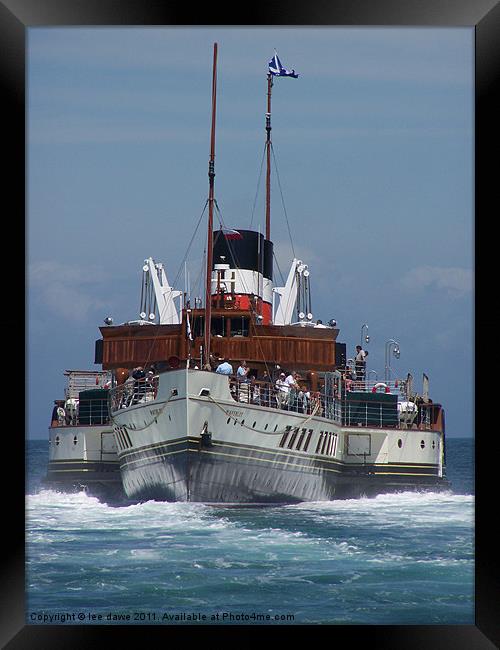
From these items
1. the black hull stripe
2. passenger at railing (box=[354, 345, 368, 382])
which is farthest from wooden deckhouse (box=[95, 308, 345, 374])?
passenger at railing (box=[354, 345, 368, 382])

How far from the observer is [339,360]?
46344 millimetres

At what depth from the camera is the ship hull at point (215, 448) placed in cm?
3619

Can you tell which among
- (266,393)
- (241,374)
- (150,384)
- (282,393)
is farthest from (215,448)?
(150,384)

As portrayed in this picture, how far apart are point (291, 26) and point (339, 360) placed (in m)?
25.2

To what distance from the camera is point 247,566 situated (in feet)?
90.6

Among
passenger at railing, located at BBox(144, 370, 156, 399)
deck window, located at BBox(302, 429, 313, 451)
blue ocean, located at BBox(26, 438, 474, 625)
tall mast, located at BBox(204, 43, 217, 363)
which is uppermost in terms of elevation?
tall mast, located at BBox(204, 43, 217, 363)

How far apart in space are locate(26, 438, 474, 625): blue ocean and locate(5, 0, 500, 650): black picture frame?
29.1 inches

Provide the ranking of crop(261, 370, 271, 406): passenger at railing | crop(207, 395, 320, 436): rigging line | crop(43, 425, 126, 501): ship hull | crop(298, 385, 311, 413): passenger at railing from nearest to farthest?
1. crop(207, 395, 320, 436): rigging line
2. crop(261, 370, 271, 406): passenger at railing
3. crop(298, 385, 311, 413): passenger at railing
4. crop(43, 425, 126, 501): ship hull

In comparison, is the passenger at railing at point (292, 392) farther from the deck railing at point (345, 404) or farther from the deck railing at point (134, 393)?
the deck railing at point (134, 393)

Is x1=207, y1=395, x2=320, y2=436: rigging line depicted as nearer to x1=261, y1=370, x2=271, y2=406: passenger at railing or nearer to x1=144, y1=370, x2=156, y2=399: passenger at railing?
x1=261, y1=370, x2=271, y2=406: passenger at railing

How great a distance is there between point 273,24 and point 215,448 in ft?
54.7

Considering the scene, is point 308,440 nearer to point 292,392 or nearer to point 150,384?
point 292,392

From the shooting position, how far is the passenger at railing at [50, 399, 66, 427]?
155 feet

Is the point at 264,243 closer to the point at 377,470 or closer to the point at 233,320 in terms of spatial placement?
the point at 233,320
